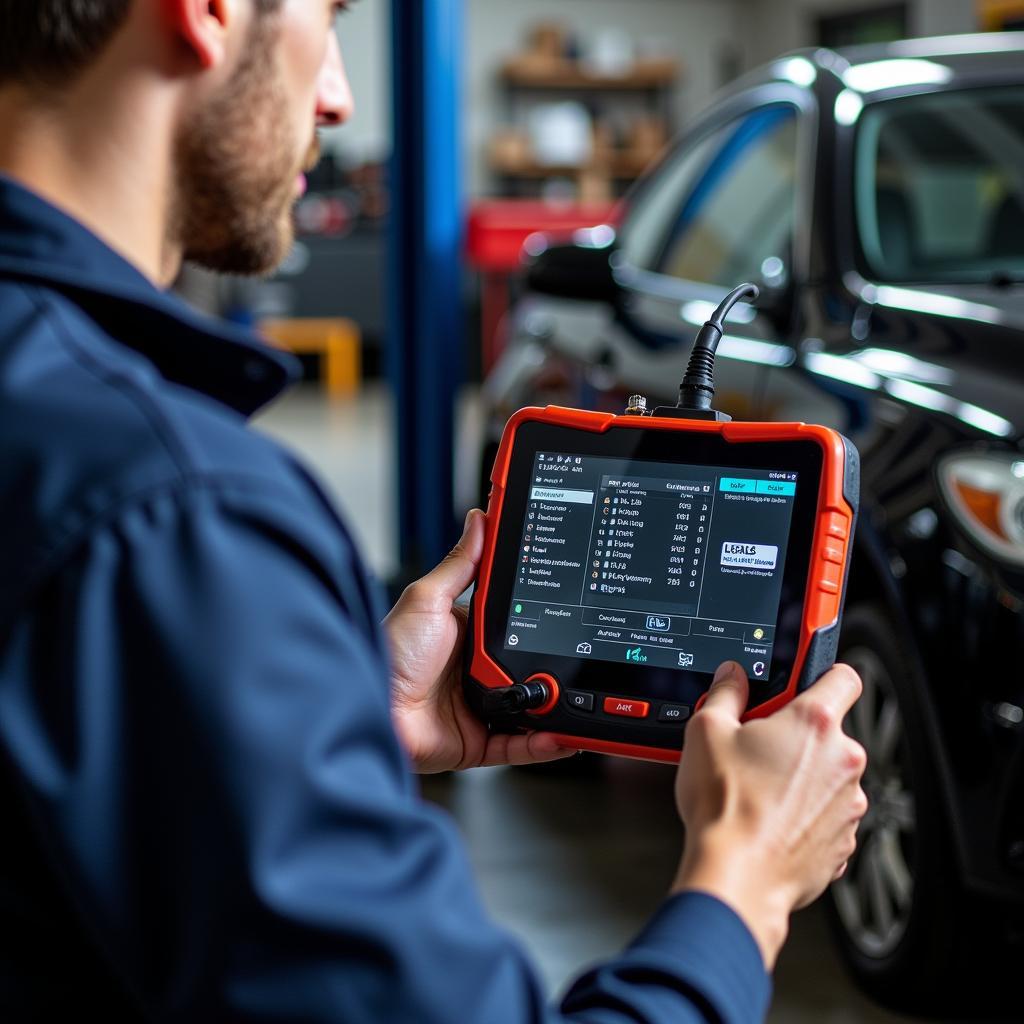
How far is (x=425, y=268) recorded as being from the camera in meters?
4.04

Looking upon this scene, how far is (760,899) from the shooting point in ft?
2.64

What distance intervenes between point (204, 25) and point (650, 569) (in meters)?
0.49

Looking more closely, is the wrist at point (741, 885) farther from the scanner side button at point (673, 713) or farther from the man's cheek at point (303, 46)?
the man's cheek at point (303, 46)

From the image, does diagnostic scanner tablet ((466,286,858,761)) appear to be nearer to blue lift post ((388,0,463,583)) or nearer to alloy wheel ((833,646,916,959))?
alloy wheel ((833,646,916,959))

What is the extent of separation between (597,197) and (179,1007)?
491 inches

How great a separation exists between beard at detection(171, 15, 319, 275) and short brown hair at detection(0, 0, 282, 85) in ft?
0.19

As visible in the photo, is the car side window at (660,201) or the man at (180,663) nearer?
the man at (180,663)

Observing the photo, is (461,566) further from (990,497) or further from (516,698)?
(990,497)

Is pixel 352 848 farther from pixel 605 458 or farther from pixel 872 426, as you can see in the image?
pixel 872 426

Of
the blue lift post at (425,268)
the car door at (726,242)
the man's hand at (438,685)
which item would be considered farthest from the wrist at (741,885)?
the blue lift post at (425,268)

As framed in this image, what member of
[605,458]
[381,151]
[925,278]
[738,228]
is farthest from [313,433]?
[605,458]

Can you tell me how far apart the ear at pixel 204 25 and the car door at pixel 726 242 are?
1679mm

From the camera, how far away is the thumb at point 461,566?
1.14 m

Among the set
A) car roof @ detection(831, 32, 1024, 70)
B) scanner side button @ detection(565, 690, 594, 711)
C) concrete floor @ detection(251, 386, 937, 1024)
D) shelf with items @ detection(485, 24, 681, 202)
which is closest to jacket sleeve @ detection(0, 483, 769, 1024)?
scanner side button @ detection(565, 690, 594, 711)
